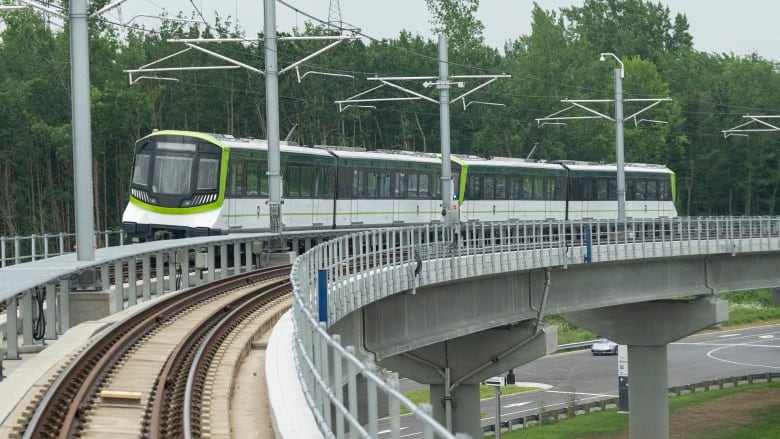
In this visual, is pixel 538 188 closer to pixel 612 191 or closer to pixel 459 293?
pixel 612 191

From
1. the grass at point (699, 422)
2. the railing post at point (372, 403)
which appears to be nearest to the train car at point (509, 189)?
the grass at point (699, 422)

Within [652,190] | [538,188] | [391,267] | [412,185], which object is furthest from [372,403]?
[652,190]

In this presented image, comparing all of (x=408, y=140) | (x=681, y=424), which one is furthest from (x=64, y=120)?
(x=681, y=424)

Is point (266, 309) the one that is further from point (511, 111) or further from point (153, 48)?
point (511, 111)

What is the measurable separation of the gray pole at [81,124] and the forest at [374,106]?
119 ft

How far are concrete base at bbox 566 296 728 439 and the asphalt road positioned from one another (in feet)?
25.8

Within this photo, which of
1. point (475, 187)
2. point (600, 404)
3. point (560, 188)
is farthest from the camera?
point (560, 188)

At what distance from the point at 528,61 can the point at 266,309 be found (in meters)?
79.6

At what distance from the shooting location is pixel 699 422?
48.4 metres

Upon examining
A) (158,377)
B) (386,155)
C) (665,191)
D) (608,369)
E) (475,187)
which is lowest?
(608,369)

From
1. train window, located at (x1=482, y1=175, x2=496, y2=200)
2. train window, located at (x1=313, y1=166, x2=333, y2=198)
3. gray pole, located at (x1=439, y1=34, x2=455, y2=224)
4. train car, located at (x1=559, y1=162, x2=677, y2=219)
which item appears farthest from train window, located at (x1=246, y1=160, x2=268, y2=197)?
train car, located at (x1=559, y1=162, x2=677, y2=219)

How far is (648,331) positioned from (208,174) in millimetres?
15108

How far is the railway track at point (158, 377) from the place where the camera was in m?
13.1

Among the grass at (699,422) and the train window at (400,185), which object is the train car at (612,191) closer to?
the grass at (699,422)
